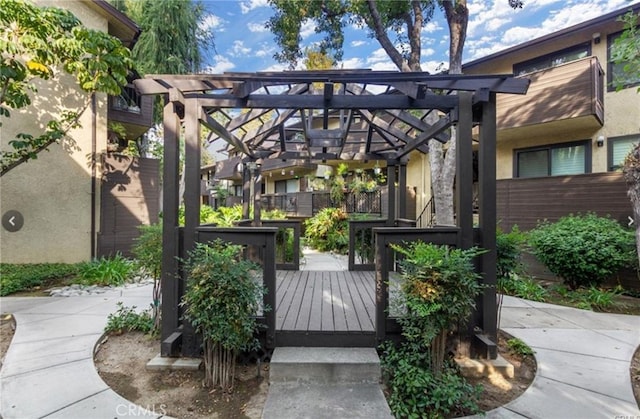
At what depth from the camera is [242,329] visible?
268 cm

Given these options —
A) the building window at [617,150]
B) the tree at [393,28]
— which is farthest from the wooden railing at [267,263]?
the building window at [617,150]

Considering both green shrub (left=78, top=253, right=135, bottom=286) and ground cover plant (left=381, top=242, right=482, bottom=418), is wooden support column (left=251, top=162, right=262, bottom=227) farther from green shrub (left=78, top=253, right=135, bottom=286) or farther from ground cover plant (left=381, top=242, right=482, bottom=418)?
ground cover plant (left=381, top=242, right=482, bottom=418)

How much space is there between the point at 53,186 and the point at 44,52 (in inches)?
138

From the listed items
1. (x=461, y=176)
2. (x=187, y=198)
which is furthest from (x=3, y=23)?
(x=461, y=176)

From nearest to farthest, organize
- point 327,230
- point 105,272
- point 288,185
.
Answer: point 105,272, point 327,230, point 288,185

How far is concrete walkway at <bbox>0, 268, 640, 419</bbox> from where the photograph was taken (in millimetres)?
2383

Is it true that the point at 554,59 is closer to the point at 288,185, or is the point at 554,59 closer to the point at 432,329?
the point at 432,329

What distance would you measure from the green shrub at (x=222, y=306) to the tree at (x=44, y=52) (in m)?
5.12

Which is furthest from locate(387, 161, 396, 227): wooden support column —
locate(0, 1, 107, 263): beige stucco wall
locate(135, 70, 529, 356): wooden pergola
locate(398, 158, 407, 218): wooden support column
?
locate(0, 1, 107, 263): beige stucco wall

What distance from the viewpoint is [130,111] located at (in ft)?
32.0

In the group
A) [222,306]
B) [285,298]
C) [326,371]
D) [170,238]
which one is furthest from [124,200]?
[326,371]

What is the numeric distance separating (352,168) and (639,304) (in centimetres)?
1090

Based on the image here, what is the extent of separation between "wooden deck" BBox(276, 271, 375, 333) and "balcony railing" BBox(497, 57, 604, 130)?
20.5 feet

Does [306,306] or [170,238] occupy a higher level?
[170,238]
